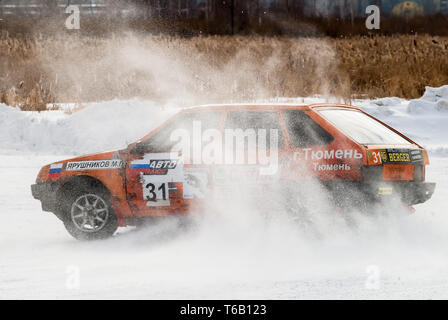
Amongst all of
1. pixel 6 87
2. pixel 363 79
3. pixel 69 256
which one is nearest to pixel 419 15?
pixel 363 79

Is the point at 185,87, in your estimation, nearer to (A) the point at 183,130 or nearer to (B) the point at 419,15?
(A) the point at 183,130

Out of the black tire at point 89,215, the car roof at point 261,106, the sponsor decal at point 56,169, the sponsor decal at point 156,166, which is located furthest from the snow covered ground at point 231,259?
the car roof at point 261,106

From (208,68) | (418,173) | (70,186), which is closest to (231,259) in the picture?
(418,173)

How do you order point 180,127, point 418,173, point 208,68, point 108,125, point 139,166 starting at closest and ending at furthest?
point 418,173, point 139,166, point 180,127, point 108,125, point 208,68

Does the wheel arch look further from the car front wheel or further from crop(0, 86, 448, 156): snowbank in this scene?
crop(0, 86, 448, 156): snowbank

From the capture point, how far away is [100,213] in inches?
305

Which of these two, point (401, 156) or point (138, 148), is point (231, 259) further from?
point (401, 156)

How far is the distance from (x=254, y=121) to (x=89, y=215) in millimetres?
2050

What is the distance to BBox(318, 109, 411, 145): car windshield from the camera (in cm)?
710

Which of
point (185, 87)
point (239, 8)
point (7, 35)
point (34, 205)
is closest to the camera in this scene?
point (34, 205)

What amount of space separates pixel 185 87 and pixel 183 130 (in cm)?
1523

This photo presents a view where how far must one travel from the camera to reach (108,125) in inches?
673

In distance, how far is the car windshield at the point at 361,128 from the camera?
23.3ft

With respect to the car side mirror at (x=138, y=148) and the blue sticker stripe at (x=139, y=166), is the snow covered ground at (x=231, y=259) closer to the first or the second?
the blue sticker stripe at (x=139, y=166)
